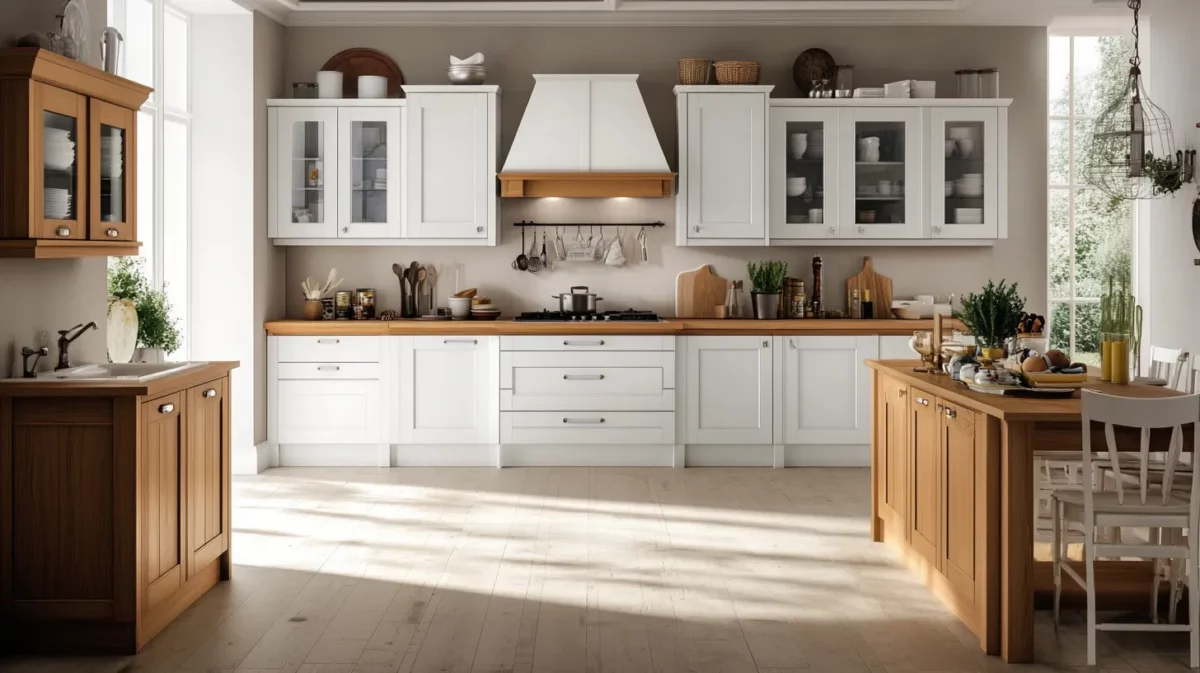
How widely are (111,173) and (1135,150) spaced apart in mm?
4656

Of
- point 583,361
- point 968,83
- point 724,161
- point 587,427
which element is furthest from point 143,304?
point 968,83

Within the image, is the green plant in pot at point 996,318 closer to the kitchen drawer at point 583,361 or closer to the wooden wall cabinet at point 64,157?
the kitchen drawer at point 583,361

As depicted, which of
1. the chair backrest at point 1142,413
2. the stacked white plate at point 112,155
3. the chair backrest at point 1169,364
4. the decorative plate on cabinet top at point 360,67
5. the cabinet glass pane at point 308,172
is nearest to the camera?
the chair backrest at point 1142,413

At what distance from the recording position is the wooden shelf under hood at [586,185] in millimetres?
6477

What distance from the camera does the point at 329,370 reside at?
6.46 metres

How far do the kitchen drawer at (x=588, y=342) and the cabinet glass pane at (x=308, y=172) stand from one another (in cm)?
149

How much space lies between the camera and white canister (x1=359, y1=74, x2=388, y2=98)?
6.60 metres

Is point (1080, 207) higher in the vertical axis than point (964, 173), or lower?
lower

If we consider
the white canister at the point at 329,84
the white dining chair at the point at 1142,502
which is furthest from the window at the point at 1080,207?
the white canister at the point at 329,84

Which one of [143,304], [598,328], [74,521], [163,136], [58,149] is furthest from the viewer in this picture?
[598,328]

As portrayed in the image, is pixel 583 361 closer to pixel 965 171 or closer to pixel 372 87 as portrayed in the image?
pixel 372 87

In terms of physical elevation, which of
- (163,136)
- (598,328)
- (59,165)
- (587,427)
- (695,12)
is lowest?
(587,427)

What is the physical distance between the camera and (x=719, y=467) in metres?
6.48

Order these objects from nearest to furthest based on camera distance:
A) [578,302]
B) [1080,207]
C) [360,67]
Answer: [578,302]
[360,67]
[1080,207]
